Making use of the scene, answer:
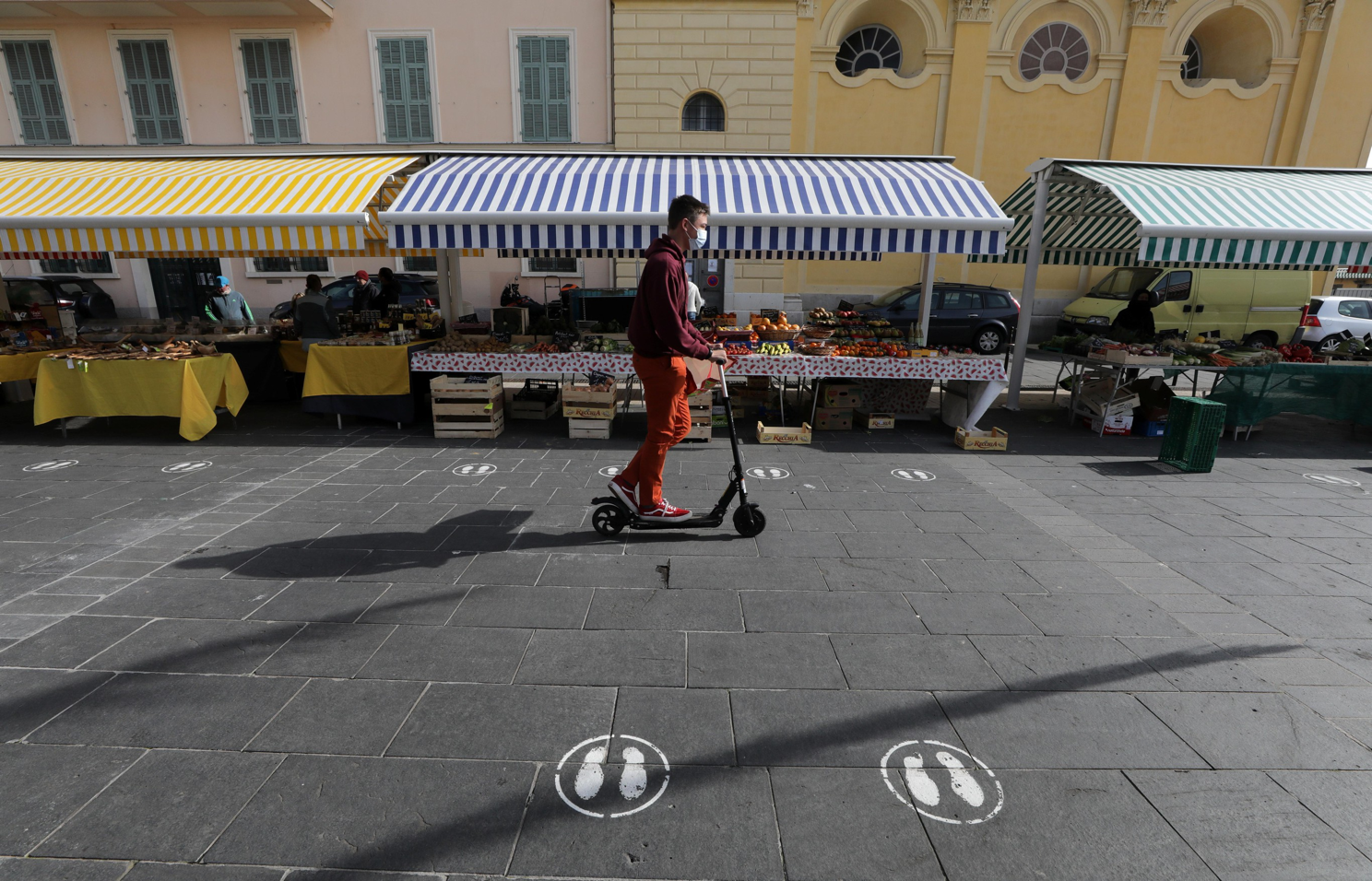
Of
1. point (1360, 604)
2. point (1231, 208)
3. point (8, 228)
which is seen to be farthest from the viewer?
point (1231, 208)

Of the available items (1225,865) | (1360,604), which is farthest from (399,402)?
(1360,604)

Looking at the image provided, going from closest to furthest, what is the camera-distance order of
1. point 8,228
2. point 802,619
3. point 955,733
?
point 955,733 → point 802,619 → point 8,228

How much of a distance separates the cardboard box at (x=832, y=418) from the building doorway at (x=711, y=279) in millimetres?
8594

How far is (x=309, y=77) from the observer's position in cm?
1584

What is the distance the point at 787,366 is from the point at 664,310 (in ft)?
12.1

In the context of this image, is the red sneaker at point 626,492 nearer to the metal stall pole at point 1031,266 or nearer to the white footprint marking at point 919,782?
the white footprint marking at point 919,782

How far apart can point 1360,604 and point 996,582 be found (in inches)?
82.3

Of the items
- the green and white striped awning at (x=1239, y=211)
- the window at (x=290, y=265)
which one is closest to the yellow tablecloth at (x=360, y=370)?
the green and white striped awning at (x=1239, y=211)

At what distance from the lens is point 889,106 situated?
16.5 m

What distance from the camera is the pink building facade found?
15570 mm

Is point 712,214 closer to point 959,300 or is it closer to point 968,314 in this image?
point 959,300

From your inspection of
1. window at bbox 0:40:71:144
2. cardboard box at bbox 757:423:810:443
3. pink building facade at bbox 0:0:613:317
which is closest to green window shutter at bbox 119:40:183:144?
pink building facade at bbox 0:0:613:317

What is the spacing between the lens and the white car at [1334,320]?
13461 millimetres

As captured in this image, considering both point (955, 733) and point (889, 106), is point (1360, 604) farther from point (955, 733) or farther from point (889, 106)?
point (889, 106)
